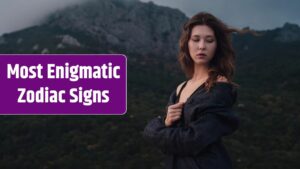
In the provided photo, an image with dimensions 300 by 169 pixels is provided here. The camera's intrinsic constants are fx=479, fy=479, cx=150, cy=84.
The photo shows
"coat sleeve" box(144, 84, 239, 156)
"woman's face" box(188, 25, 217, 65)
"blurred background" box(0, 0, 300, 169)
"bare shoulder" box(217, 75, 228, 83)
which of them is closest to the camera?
"coat sleeve" box(144, 84, 239, 156)

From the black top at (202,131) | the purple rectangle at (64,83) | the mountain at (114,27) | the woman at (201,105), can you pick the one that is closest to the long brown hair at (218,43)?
the woman at (201,105)

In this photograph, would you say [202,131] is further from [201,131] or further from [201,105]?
[201,105]

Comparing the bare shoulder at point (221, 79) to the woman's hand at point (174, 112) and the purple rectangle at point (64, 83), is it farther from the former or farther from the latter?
the purple rectangle at point (64, 83)

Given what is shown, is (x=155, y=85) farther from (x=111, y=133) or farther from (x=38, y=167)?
(x=38, y=167)

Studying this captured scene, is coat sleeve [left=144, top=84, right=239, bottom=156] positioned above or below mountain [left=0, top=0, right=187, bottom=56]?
below

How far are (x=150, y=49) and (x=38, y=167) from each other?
220ft

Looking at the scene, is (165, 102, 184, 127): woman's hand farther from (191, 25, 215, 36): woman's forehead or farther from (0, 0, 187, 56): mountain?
(0, 0, 187, 56): mountain

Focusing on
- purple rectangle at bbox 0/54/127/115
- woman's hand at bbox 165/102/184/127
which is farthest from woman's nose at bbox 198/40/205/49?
purple rectangle at bbox 0/54/127/115

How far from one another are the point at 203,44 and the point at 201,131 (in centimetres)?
43

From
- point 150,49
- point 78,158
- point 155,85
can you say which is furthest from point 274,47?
point 78,158

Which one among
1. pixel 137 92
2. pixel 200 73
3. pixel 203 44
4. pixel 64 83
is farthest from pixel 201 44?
pixel 137 92

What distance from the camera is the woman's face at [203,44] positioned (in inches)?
83.4

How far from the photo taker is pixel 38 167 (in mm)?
29938

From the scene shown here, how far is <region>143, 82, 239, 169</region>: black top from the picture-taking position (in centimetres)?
191
